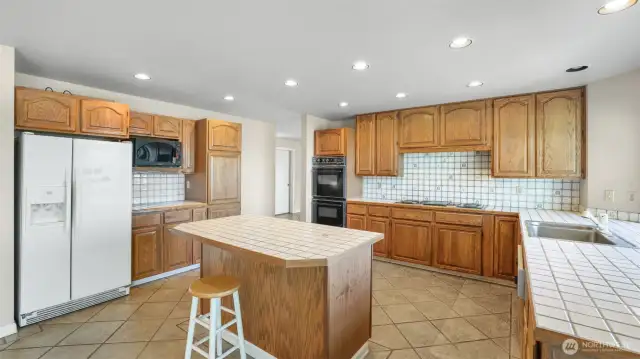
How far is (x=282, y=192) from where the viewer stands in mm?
8195

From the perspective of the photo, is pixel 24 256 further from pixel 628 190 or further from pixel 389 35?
pixel 628 190

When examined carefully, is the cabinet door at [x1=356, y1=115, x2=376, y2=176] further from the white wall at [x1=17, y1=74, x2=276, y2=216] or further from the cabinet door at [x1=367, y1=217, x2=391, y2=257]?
the white wall at [x1=17, y1=74, x2=276, y2=216]

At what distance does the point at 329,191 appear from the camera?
15.1 ft

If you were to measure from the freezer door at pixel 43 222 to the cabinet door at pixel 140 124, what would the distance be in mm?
821

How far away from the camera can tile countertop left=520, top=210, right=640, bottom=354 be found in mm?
853

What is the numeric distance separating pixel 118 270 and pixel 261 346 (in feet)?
6.34

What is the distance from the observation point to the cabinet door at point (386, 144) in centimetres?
428

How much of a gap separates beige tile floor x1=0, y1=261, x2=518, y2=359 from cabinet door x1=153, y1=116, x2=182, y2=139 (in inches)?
72.7

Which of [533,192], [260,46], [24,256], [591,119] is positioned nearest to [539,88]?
[591,119]

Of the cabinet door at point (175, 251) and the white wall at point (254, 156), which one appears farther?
the white wall at point (254, 156)

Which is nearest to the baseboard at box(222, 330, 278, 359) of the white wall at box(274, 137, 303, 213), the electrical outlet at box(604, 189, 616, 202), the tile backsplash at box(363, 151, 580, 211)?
the tile backsplash at box(363, 151, 580, 211)

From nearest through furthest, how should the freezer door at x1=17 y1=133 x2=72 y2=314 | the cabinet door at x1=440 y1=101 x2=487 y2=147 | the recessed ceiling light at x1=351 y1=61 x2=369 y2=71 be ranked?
the freezer door at x1=17 y1=133 x2=72 y2=314, the recessed ceiling light at x1=351 y1=61 x2=369 y2=71, the cabinet door at x1=440 y1=101 x2=487 y2=147

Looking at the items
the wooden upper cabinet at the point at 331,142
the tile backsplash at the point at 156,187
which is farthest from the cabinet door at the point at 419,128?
the tile backsplash at the point at 156,187

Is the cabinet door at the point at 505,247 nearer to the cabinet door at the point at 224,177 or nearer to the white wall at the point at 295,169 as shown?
the cabinet door at the point at 224,177
